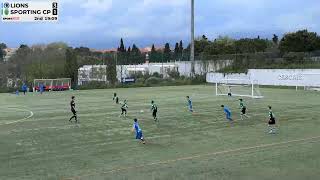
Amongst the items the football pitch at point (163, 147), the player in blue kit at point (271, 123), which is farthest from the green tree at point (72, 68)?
the player in blue kit at point (271, 123)

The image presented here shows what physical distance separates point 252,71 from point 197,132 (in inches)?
1976

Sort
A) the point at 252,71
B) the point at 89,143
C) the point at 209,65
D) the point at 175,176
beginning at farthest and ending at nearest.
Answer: the point at 209,65 → the point at 252,71 → the point at 89,143 → the point at 175,176

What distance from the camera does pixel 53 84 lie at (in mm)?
69625

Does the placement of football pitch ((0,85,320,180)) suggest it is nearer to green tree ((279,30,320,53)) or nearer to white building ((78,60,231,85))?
white building ((78,60,231,85))

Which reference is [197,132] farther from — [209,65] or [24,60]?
[24,60]

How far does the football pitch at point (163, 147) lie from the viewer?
51.7 ft

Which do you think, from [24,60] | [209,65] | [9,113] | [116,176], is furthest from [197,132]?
[24,60]

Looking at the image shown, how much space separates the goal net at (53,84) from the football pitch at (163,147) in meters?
34.9

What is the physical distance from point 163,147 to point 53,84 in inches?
2035

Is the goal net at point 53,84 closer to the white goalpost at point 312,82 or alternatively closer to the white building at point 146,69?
the white building at point 146,69

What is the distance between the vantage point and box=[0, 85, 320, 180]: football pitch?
15.8m

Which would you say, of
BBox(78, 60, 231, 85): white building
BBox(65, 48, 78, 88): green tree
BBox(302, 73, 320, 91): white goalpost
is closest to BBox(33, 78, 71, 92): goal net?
BBox(65, 48, 78, 88): green tree

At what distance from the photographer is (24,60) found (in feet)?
285

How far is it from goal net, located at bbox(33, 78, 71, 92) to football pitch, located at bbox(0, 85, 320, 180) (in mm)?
34876
